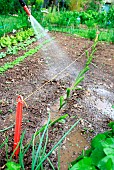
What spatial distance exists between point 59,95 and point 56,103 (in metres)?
0.25

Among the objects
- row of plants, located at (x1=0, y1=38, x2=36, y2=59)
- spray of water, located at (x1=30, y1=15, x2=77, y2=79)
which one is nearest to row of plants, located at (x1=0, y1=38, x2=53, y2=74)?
spray of water, located at (x1=30, y1=15, x2=77, y2=79)

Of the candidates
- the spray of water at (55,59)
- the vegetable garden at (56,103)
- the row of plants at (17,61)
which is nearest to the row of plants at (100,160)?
the vegetable garden at (56,103)

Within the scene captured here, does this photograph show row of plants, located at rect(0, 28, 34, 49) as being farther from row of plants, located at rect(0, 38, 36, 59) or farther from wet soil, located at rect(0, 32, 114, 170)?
wet soil, located at rect(0, 32, 114, 170)

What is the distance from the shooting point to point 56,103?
3.06 meters

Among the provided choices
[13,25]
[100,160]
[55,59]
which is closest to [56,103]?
[100,160]

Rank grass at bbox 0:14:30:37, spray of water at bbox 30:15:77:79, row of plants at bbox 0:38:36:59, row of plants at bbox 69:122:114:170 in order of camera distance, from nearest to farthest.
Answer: row of plants at bbox 69:122:114:170 → spray of water at bbox 30:15:77:79 → row of plants at bbox 0:38:36:59 → grass at bbox 0:14:30:37

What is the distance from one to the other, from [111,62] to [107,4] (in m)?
16.3

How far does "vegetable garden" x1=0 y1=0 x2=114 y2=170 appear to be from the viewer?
64.7 inches

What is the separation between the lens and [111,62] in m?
5.14

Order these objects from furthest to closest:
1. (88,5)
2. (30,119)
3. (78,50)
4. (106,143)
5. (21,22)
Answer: (88,5) → (21,22) → (78,50) → (30,119) → (106,143)

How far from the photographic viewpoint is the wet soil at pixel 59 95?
2344mm

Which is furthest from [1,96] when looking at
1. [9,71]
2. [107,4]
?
[107,4]

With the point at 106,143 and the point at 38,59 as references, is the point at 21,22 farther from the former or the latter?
the point at 106,143

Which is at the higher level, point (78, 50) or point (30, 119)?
point (78, 50)
